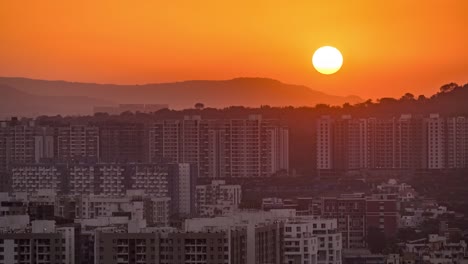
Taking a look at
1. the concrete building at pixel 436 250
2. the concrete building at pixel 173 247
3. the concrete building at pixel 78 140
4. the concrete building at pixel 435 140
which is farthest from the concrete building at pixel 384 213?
the concrete building at pixel 173 247

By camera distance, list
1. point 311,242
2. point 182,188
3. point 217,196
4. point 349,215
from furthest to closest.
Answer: point 182,188 → point 217,196 → point 349,215 → point 311,242

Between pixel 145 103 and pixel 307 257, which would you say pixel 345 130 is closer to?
pixel 145 103

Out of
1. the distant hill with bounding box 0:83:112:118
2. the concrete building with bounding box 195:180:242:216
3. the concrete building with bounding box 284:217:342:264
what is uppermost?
the distant hill with bounding box 0:83:112:118

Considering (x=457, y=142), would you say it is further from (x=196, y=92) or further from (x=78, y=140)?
(x=78, y=140)

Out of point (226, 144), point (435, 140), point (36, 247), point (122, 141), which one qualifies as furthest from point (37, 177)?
point (36, 247)

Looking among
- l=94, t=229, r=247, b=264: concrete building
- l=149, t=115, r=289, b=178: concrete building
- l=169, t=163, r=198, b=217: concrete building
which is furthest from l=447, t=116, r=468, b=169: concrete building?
l=94, t=229, r=247, b=264: concrete building

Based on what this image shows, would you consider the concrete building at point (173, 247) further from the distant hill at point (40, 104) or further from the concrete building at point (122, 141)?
the concrete building at point (122, 141)

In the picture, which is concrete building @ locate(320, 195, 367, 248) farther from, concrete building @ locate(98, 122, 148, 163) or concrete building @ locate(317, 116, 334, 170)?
concrete building @ locate(317, 116, 334, 170)
